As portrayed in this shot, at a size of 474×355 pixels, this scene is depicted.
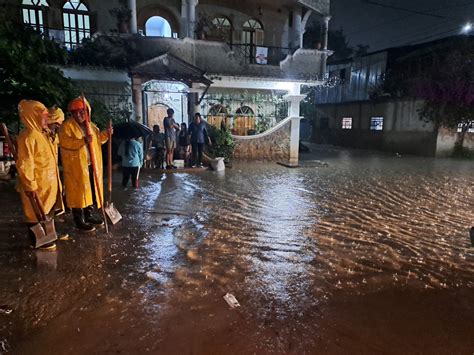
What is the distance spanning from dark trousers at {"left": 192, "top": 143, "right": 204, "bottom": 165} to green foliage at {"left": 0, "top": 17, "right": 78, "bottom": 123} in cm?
503

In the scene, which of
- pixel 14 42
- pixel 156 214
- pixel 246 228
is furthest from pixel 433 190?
pixel 14 42

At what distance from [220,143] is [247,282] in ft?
29.2

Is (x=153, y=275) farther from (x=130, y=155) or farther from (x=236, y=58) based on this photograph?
(x=236, y=58)

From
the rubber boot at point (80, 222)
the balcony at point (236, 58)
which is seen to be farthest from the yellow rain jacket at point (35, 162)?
the balcony at point (236, 58)

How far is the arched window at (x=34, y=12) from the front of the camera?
12.7m

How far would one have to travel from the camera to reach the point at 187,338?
2.75m

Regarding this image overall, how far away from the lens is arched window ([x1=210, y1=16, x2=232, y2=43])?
1556cm

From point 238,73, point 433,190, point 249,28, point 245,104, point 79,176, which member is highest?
point 249,28

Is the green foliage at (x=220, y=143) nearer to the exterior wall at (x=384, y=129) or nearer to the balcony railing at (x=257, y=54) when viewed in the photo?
the balcony railing at (x=257, y=54)

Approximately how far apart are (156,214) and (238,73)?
9.14 metres

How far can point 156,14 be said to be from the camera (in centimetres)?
1481

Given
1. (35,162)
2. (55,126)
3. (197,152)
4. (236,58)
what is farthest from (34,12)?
(35,162)

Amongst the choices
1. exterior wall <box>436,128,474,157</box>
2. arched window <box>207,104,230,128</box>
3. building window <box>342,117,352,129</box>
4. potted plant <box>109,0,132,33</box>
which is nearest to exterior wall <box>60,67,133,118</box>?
potted plant <box>109,0,132,33</box>

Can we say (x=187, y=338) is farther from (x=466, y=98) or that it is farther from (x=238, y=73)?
(x=466, y=98)
